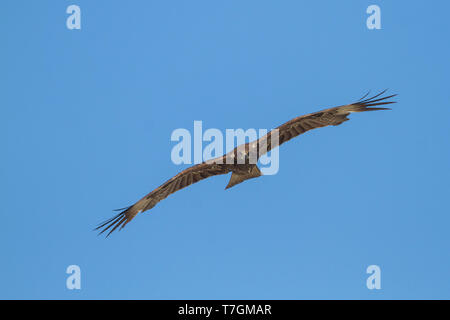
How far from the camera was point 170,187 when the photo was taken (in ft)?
36.6

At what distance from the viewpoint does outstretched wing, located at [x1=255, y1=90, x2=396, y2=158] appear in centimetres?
982

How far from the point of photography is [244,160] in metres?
10.3

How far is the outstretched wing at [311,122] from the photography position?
9.82 metres

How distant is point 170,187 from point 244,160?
1.95m

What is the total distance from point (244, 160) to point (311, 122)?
1.60 m

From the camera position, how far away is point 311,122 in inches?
402

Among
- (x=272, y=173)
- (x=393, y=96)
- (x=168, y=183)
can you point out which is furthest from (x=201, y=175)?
(x=393, y=96)

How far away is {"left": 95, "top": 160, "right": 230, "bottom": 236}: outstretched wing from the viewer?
10732 mm

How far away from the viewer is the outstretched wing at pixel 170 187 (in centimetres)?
1073

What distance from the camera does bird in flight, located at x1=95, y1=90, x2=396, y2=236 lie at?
9938mm

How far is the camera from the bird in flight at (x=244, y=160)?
32.6 ft

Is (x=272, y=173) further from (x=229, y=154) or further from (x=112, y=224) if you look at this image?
(x=112, y=224)
